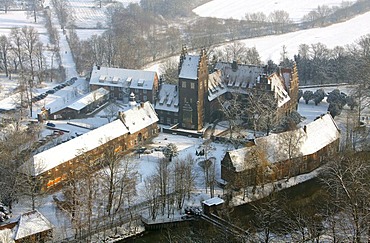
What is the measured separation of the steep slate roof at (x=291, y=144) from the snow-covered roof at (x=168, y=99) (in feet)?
66.7

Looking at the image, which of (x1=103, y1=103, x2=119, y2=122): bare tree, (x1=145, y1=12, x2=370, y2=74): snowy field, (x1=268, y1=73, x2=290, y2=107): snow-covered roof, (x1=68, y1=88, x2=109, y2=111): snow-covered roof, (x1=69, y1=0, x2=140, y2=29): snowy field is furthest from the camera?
(x1=69, y1=0, x2=140, y2=29): snowy field

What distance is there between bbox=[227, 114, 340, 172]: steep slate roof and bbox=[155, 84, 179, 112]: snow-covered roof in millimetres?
20323

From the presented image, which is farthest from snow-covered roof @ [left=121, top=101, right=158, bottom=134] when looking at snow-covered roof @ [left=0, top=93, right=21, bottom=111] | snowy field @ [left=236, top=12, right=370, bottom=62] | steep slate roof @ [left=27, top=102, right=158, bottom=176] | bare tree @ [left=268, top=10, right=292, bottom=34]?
bare tree @ [left=268, top=10, right=292, bottom=34]

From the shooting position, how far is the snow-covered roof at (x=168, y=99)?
3017 inches

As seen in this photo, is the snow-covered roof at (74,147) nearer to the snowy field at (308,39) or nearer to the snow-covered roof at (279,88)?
the snow-covered roof at (279,88)

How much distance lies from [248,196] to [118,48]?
193ft

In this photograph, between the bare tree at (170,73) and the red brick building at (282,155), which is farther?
the bare tree at (170,73)

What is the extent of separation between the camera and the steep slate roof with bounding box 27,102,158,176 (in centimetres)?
5638

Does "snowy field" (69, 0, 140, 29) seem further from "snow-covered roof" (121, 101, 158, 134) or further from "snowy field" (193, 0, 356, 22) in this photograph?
"snow-covered roof" (121, 101, 158, 134)

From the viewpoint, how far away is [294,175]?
197 ft

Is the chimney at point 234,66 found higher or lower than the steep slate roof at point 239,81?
higher

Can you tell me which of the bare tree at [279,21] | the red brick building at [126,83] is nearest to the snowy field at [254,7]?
the bare tree at [279,21]

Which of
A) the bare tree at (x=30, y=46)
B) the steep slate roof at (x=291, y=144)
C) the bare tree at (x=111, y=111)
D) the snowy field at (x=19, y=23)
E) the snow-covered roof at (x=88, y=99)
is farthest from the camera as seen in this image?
the snowy field at (x=19, y=23)

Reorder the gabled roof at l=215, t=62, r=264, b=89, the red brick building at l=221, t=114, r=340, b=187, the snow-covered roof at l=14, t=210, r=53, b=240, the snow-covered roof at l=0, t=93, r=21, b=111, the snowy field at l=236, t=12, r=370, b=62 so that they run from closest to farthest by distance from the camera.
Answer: the snow-covered roof at l=14, t=210, r=53, b=240 → the red brick building at l=221, t=114, r=340, b=187 → the gabled roof at l=215, t=62, r=264, b=89 → the snow-covered roof at l=0, t=93, r=21, b=111 → the snowy field at l=236, t=12, r=370, b=62
